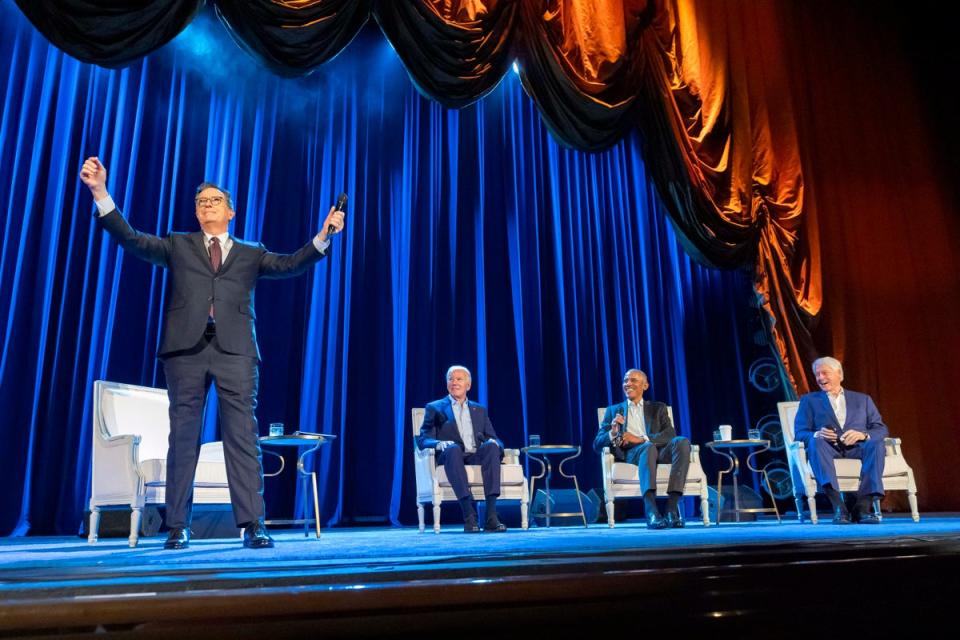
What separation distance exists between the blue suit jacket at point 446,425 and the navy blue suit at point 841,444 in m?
1.84

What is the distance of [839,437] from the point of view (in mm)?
4457

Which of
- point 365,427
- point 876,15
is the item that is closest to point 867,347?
point 876,15

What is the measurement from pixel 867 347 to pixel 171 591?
20.0 ft

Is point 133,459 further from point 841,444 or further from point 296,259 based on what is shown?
point 841,444

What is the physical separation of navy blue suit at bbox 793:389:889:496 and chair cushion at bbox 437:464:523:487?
1724 millimetres

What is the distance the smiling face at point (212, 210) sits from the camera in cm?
288

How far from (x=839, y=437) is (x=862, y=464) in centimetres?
19

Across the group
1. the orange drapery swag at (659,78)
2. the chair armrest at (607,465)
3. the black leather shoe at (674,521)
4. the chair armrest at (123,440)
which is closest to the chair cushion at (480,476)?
the chair armrest at (607,465)

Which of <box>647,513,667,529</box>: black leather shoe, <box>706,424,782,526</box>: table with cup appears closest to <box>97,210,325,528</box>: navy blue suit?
<box>647,513,667,529</box>: black leather shoe

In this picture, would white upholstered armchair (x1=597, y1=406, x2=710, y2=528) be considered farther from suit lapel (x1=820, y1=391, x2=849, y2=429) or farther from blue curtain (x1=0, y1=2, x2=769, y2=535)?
blue curtain (x1=0, y1=2, x2=769, y2=535)

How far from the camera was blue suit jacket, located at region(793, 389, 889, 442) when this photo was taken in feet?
15.1

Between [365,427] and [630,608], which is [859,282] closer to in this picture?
→ [365,427]

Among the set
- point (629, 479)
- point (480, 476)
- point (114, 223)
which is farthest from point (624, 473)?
point (114, 223)

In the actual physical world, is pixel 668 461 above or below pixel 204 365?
below
